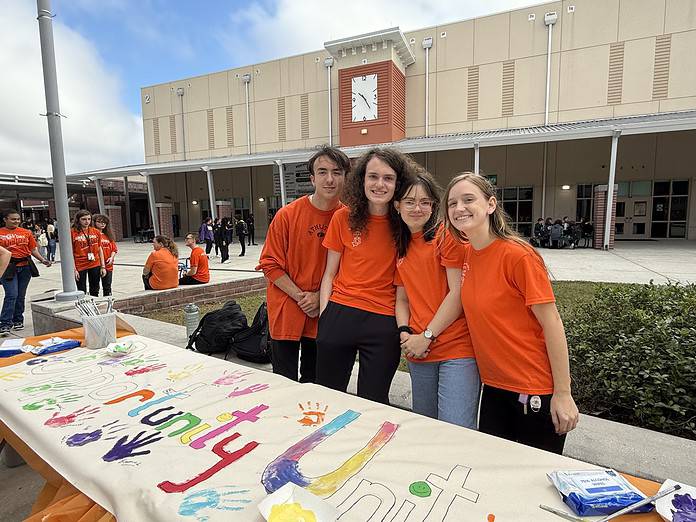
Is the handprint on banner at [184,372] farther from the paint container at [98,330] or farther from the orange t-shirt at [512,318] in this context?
the orange t-shirt at [512,318]

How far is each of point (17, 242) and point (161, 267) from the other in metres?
1.85

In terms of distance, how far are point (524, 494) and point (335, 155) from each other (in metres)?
1.81

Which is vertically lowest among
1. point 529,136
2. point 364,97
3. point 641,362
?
point 641,362

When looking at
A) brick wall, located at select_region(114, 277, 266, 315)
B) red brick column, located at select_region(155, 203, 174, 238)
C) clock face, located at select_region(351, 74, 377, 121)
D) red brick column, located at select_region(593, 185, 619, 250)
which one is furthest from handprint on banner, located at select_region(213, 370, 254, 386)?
red brick column, located at select_region(155, 203, 174, 238)

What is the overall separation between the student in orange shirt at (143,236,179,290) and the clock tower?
14.9 meters

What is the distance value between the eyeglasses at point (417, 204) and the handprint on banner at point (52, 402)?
5.57 feet

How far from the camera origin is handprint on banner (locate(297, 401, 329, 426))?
58.5 inches

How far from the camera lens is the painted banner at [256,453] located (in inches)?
42.2

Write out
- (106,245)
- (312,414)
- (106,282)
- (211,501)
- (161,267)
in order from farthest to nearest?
(106,282) < (106,245) < (161,267) < (312,414) < (211,501)

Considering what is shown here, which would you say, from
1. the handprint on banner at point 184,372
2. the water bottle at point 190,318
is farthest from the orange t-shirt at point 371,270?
the water bottle at point 190,318

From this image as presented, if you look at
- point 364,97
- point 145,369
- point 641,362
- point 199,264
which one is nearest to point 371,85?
point 364,97

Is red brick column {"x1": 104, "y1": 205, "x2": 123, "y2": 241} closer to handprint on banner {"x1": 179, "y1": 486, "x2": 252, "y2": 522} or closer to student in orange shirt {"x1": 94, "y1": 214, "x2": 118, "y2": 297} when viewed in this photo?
student in orange shirt {"x1": 94, "y1": 214, "x2": 118, "y2": 297}

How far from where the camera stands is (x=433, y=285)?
6.39ft

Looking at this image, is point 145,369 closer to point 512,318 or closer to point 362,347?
point 362,347
